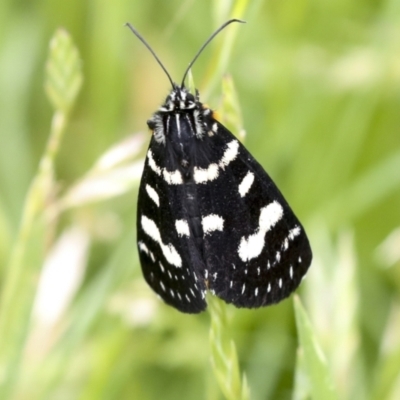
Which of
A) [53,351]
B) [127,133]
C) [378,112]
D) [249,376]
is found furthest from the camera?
[127,133]

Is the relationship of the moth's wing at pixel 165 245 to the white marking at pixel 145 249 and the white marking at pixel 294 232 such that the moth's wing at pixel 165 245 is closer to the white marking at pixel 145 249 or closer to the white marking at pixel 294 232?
the white marking at pixel 145 249

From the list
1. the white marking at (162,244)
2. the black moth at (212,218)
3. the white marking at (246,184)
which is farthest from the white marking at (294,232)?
the white marking at (162,244)

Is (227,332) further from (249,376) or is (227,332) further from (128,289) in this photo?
(249,376)

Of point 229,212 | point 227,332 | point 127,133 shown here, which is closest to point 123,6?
point 127,133

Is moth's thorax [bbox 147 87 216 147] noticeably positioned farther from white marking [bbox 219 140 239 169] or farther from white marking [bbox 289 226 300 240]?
white marking [bbox 289 226 300 240]

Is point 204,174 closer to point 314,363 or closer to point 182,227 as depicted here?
point 182,227

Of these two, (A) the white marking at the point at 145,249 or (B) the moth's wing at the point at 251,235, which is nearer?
(B) the moth's wing at the point at 251,235

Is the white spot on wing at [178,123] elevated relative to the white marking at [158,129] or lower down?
lower down
